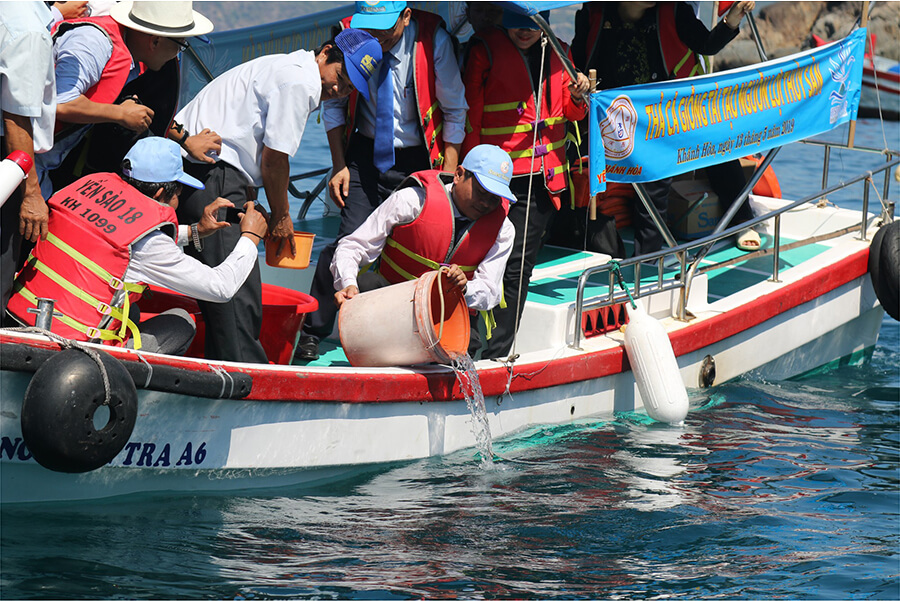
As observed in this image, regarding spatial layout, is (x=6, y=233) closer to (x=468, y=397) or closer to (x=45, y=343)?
(x=45, y=343)

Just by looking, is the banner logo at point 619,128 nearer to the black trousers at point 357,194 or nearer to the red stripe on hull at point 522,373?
the black trousers at point 357,194

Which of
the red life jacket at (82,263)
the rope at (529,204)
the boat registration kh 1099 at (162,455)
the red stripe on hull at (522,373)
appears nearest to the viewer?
the red life jacket at (82,263)

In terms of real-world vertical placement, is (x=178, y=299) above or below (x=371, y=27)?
below

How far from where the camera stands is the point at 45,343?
409 centimetres

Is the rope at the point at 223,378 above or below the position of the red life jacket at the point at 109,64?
below

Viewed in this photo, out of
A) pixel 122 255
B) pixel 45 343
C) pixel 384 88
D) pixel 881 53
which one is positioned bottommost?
pixel 45 343

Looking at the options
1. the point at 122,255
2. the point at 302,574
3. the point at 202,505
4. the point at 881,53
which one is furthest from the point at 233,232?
the point at 881,53

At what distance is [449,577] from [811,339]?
14.5 feet

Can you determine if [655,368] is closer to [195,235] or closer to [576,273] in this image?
[576,273]

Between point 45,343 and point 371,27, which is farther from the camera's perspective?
point 371,27

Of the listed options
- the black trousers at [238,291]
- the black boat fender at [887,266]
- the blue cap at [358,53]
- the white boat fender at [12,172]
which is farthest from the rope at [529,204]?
the black boat fender at [887,266]

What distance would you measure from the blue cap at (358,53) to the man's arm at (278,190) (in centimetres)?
55

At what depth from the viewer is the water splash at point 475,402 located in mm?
5562

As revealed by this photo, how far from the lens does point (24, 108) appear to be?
165 inches
